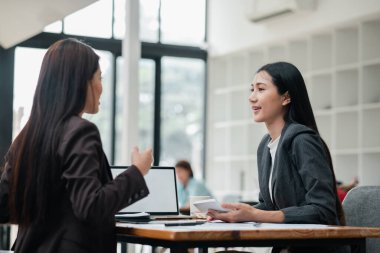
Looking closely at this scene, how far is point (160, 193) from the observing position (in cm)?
331

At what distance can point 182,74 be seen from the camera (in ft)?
36.4

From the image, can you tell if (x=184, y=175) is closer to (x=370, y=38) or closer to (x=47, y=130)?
(x=370, y=38)

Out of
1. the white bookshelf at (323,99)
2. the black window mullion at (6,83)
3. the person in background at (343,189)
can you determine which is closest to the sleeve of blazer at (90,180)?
the person in background at (343,189)

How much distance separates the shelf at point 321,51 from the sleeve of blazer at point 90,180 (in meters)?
7.20

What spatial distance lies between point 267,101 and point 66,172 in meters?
1.14

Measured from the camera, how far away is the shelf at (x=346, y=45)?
8773 mm

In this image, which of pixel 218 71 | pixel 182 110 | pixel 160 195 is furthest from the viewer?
pixel 218 71

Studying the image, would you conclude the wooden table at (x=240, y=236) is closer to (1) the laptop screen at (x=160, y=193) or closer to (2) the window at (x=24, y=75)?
(1) the laptop screen at (x=160, y=193)

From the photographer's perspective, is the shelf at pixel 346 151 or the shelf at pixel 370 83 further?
the shelf at pixel 346 151

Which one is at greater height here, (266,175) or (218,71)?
(218,71)

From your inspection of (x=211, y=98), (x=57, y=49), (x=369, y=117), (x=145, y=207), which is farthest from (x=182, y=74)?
(x=57, y=49)

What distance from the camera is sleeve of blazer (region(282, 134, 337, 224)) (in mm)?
2672

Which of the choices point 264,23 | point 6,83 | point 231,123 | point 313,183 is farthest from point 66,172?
point 231,123

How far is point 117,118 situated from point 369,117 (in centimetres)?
346
